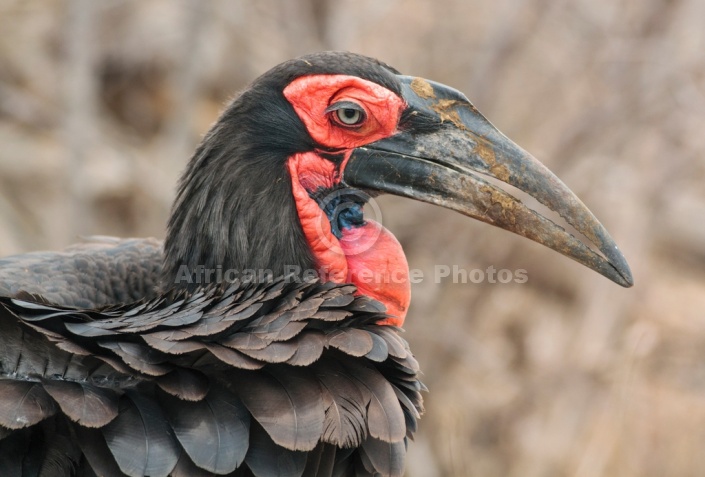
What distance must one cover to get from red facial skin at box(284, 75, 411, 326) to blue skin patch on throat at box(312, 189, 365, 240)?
26 millimetres

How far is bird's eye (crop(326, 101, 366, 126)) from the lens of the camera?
3.37 metres

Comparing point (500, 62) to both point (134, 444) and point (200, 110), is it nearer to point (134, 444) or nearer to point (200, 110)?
point (200, 110)

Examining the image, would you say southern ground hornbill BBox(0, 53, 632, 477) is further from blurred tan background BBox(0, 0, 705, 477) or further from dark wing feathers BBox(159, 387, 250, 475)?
blurred tan background BBox(0, 0, 705, 477)

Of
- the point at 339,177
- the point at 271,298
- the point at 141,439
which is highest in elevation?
the point at 339,177

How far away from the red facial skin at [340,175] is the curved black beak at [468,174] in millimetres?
62

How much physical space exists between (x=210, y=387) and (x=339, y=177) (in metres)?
0.96

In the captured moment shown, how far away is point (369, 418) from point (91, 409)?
821 mm

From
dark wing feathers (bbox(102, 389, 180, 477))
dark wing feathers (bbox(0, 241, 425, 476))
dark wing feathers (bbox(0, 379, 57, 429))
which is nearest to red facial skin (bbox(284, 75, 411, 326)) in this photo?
dark wing feathers (bbox(0, 241, 425, 476))

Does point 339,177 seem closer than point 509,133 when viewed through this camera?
Yes

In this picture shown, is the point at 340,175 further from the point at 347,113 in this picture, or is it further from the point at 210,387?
the point at 210,387

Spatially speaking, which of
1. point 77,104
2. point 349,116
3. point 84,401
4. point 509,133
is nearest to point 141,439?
point 84,401

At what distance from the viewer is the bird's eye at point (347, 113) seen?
337cm

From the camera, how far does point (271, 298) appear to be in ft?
10.00

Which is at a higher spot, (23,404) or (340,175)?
(340,175)
